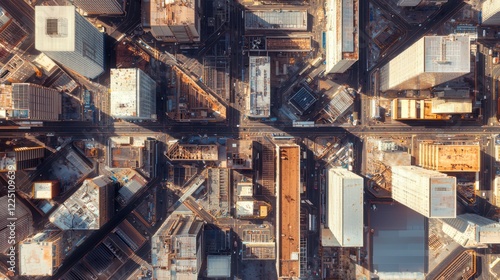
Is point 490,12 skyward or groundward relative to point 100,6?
groundward

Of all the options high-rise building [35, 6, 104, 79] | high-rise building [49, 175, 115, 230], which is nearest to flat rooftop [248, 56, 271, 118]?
high-rise building [35, 6, 104, 79]

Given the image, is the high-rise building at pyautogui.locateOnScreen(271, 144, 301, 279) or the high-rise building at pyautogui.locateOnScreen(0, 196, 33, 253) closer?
the high-rise building at pyautogui.locateOnScreen(271, 144, 301, 279)

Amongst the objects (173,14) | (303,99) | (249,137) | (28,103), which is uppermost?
(173,14)

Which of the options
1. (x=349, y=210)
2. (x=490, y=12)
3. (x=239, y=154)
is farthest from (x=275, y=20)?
(x=490, y=12)

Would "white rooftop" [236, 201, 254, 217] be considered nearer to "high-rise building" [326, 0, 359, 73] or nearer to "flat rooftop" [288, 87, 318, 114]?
"flat rooftop" [288, 87, 318, 114]

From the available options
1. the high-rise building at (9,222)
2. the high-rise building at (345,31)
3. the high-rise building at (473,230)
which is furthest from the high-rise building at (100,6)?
the high-rise building at (473,230)

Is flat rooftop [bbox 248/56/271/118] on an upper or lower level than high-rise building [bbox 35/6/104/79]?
lower

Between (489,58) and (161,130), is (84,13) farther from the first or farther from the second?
(489,58)

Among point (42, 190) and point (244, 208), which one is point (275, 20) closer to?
point (244, 208)
